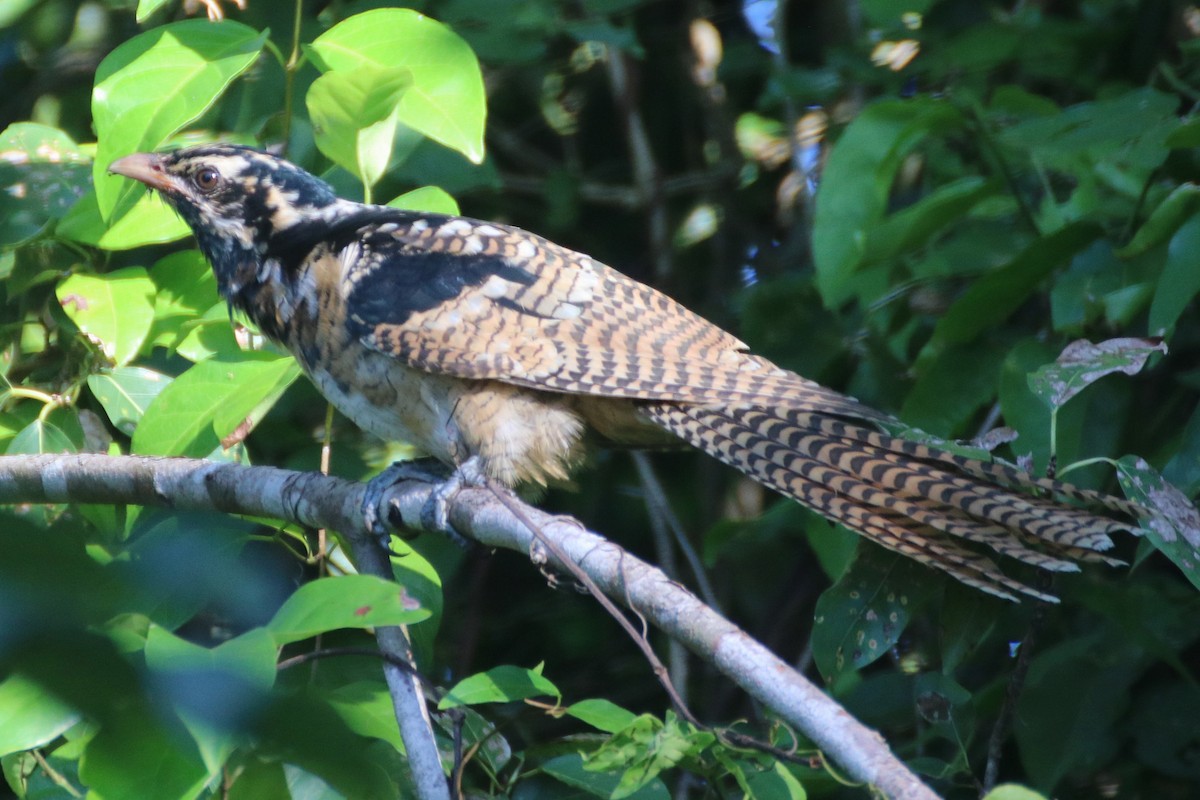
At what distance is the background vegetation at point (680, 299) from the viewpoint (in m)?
1.23

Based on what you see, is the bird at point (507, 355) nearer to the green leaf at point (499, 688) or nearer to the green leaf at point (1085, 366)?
the green leaf at point (1085, 366)

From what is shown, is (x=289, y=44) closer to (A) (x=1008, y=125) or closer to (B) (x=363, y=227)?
(B) (x=363, y=227)

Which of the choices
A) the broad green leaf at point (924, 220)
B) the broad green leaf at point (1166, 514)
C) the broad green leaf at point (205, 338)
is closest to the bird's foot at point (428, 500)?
the broad green leaf at point (205, 338)

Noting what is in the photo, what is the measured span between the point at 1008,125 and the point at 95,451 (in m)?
2.47

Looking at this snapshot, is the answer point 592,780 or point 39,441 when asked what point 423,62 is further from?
point 592,780

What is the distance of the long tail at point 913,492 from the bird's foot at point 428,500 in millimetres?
430

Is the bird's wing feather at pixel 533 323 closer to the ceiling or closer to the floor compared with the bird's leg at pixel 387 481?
closer to the ceiling

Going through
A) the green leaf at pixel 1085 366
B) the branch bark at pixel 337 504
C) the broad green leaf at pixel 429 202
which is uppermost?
the green leaf at pixel 1085 366

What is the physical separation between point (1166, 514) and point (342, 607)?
4.42ft

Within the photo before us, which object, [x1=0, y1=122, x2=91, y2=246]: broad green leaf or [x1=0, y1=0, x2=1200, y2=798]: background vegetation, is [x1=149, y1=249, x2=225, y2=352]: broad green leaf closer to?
[x1=0, y1=0, x2=1200, y2=798]: background vegetation

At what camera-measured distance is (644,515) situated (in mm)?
4832

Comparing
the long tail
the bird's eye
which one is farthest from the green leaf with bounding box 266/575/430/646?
the bird's eye

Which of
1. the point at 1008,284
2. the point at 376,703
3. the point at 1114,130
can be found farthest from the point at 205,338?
the point at 1114,130

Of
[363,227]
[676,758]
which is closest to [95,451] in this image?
[363,227]
